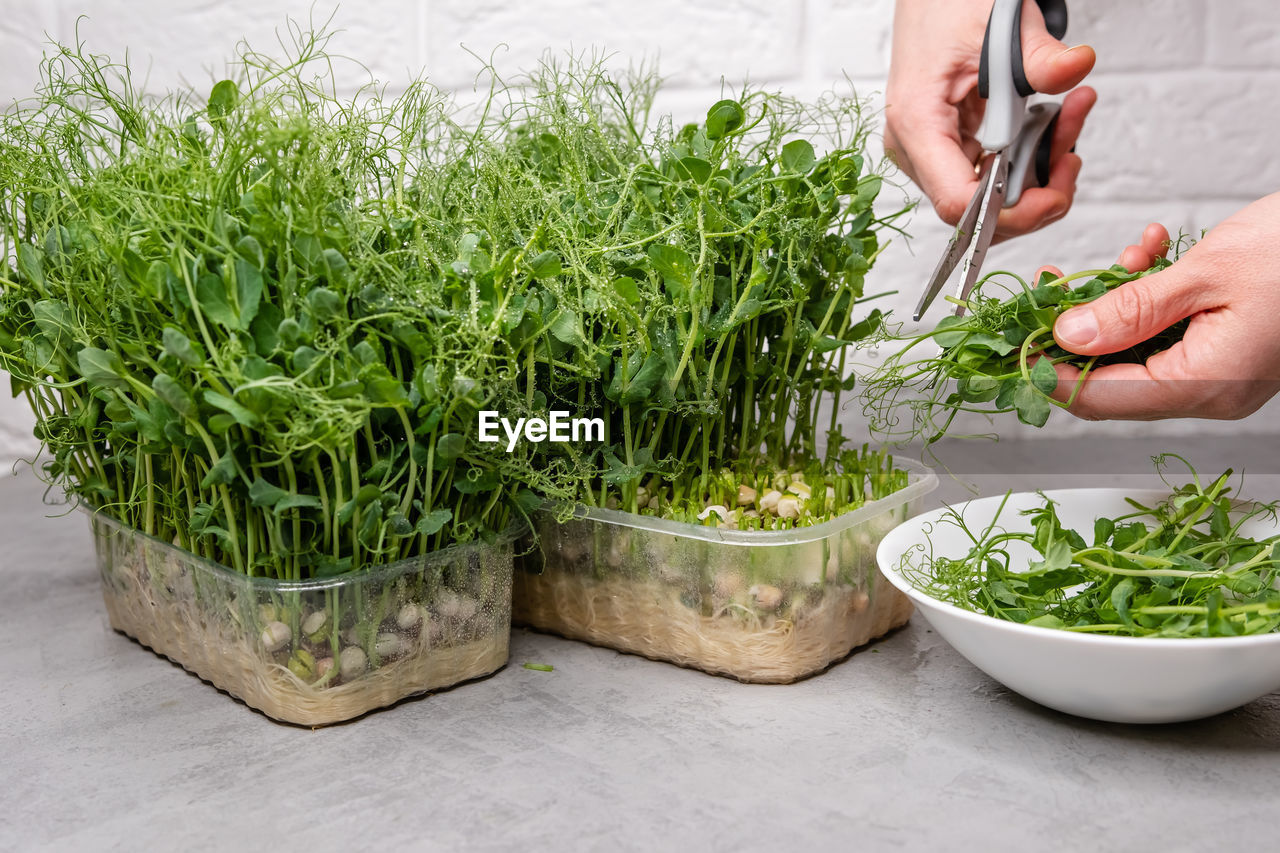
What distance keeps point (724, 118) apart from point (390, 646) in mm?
277

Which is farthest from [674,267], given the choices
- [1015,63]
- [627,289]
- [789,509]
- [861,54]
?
[861,54]

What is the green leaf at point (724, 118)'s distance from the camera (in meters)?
0.51

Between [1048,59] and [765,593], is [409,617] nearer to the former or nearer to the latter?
[765,593]

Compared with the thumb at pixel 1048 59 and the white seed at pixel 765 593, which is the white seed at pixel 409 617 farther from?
the thumb at pixel 1048 59

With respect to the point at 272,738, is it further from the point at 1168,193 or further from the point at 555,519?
the point at 1168,193

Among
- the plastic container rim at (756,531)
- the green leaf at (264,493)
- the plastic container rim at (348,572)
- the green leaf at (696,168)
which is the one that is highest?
the green leaf at (696,168)

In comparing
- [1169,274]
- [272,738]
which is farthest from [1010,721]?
[272,738]

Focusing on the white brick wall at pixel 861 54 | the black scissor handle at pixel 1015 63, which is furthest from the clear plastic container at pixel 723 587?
the white brick wall at pixel 861 54

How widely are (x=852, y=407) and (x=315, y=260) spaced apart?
0.33m

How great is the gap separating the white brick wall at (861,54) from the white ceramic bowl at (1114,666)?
1.99 ft

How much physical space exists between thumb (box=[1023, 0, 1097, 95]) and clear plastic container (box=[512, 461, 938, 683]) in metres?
0.21

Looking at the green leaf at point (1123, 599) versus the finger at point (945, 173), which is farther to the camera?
the finger at point (945, 173)

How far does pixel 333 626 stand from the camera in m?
0.46

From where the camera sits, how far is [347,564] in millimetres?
454
